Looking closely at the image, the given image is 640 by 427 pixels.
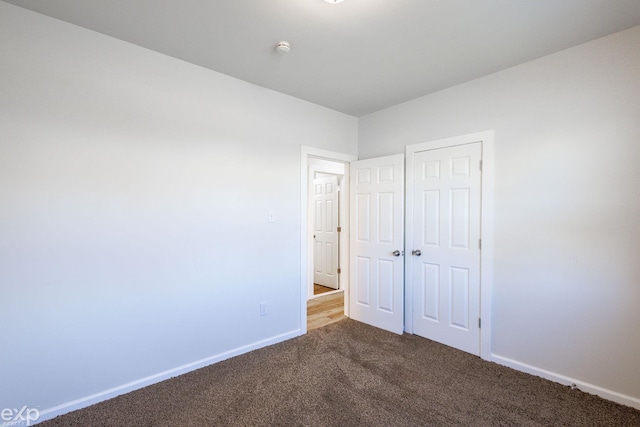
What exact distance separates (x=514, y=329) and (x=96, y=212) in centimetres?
343

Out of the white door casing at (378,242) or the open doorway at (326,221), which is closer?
the white door casing at (378,242)

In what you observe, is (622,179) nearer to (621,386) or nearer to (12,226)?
(621,386)

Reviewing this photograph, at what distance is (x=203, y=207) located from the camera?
2.49m

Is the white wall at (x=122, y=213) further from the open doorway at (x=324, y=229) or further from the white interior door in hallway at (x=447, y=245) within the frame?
the open doorway at (x=324, y=229)

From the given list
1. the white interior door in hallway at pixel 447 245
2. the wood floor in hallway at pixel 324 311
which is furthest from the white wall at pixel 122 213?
the white interior door in hallway at pixel 447 245

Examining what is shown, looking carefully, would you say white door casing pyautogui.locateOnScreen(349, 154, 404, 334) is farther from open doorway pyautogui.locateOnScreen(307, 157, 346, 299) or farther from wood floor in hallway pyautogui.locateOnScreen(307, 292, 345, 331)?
open doorway pyautogui.locateOnScreen(307, 157, 346, 299)

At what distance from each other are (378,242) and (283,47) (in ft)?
7.36

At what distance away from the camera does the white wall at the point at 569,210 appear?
198 cm

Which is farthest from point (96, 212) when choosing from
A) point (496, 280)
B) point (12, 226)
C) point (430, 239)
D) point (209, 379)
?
point (496, 280)

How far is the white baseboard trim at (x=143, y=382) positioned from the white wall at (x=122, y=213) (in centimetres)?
2

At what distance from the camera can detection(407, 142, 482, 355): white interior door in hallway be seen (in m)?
2.71

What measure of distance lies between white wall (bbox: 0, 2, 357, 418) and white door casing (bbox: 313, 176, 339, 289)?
2248 mm

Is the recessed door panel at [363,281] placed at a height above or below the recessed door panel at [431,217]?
below

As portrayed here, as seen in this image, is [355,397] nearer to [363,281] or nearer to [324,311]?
[363,281]
